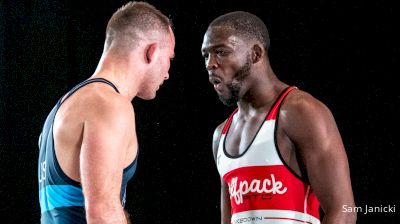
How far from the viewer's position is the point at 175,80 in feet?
11.3

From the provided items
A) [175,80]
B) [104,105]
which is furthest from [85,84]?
[175,80]

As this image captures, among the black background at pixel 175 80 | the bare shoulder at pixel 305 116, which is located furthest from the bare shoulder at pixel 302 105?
the black background at pixel 175 80

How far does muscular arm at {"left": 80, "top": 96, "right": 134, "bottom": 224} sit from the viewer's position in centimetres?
142

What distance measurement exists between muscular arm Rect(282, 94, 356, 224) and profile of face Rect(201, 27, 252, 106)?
1.25 feet

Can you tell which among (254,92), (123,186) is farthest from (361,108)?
Result: (123,186)

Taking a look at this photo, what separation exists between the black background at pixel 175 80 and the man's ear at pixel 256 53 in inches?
30.5

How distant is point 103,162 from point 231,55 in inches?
43.1

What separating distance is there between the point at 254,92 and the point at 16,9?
1.70m

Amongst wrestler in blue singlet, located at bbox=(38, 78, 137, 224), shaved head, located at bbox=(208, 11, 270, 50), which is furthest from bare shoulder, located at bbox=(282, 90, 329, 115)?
wrestler in blue singlet, located at bbox=(38, 78, 137, 224)

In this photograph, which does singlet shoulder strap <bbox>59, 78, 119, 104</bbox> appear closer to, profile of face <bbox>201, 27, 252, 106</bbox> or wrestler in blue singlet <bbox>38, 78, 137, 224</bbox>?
wrestler in blue singlet <bbox>38, 78, 137, 224</bbox>

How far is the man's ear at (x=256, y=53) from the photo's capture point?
2.45 meters

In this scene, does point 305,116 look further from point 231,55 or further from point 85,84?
point 85,84

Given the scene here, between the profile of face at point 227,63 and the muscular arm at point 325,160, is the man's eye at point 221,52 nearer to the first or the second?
the profile of face at point 227,63

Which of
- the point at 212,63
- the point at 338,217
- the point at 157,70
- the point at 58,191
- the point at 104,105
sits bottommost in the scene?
the point at 338,217
